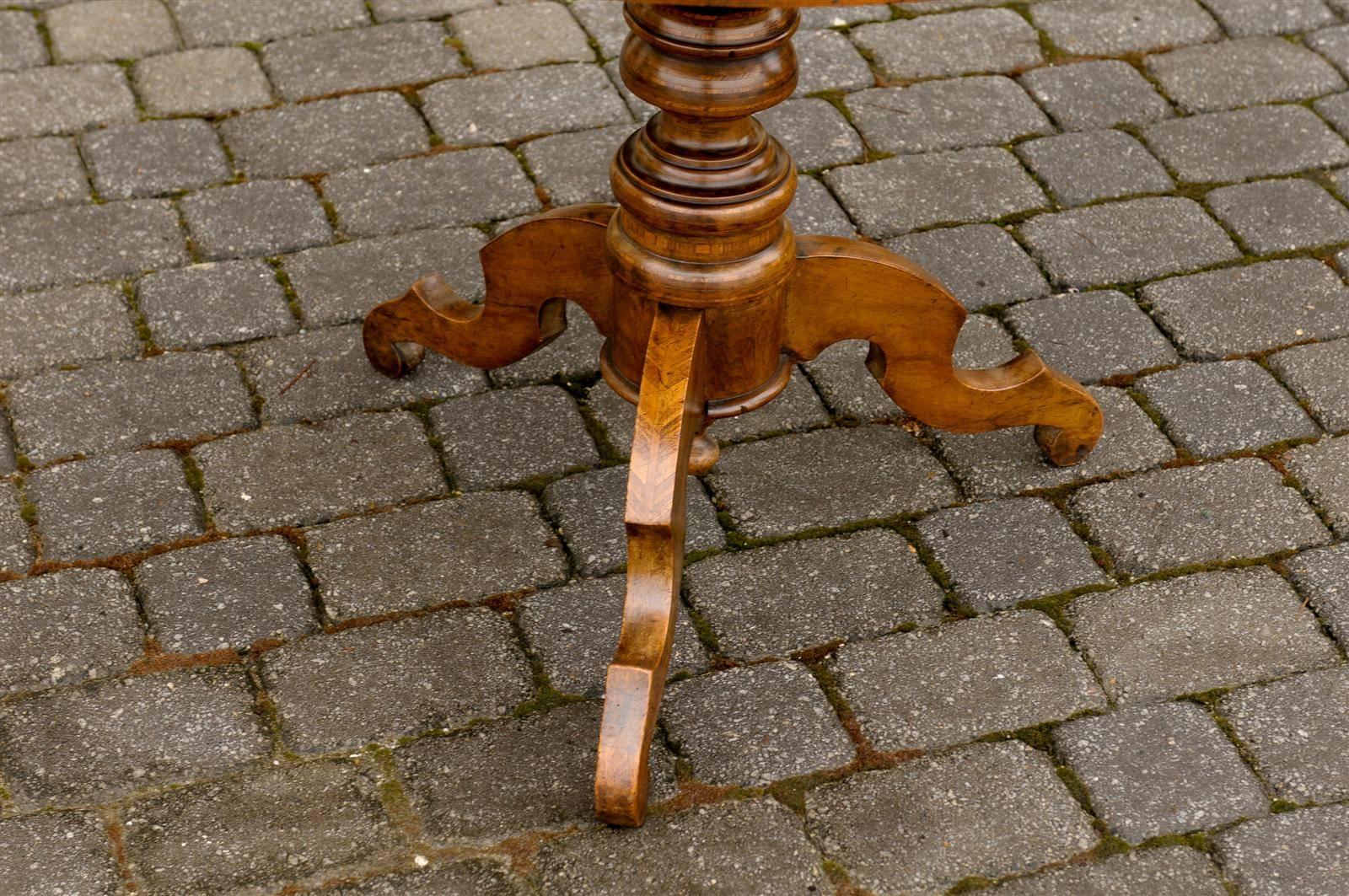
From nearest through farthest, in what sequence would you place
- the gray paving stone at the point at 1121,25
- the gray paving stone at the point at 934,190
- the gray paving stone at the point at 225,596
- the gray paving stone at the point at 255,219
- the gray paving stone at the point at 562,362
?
the gray paving stone at the point at 225,596, the gray paving stone at the point at 562,362, the gray paving stone at the point at 255,219, the gray paving stone at the point at 934,190, the gray paving stone at the point at 1121,25

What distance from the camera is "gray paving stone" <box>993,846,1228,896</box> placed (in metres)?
2.15

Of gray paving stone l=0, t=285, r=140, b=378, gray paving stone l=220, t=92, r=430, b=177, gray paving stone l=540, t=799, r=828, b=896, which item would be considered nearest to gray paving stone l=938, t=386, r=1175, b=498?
gray paving stone l=540, t=799, r=828, b=896

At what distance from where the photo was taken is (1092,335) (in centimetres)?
310

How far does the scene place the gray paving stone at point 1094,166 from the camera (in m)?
3.45

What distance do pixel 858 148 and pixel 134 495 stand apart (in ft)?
5.70

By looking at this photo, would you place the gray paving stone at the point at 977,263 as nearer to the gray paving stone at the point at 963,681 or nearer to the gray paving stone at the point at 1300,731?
the gray paving stone at the point at 963,681

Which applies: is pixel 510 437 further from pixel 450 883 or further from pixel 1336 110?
pixel 1336 110

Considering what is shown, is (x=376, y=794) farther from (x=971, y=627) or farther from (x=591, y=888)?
(x=971, y=627)

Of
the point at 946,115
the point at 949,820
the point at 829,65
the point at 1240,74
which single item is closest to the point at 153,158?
the point at 829,65

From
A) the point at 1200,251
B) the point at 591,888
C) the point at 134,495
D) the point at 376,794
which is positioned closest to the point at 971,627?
the point at 591,888

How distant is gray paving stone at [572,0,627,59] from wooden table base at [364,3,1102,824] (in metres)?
1.21

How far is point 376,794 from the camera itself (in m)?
2.25

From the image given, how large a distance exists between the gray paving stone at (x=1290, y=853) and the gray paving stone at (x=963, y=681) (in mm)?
289

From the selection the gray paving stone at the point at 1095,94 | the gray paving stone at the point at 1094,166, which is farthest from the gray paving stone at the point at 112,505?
the gray paving stone at the point at 1095,94
